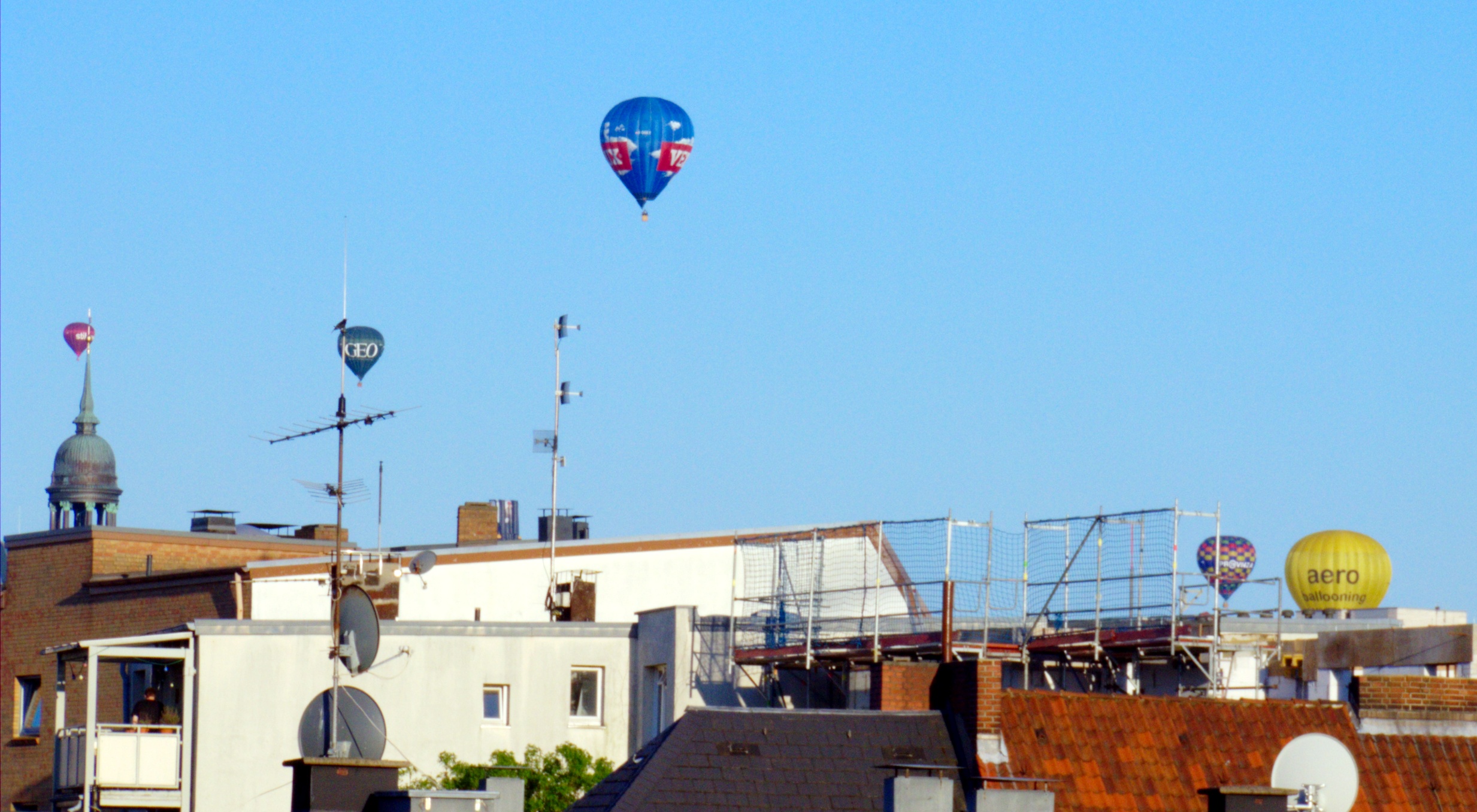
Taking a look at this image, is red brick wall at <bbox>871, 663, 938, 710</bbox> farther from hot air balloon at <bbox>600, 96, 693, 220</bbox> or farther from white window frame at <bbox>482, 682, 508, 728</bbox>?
hot air balloon at <bbox>600, 96, 693, 220</bbox>

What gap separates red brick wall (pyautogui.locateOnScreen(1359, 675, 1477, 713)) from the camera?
30.3 metres

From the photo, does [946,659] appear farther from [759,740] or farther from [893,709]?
[759,740]

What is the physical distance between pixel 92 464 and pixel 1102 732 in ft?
247

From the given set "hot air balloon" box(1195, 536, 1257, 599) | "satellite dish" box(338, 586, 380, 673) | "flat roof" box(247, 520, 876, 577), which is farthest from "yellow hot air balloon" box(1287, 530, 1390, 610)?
"satellite dish" box(338, 586, 380, 673)

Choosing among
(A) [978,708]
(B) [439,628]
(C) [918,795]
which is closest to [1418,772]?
(A) [978,708]

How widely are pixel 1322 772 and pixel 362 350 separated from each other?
34.0m

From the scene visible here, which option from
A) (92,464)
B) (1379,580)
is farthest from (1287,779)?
(92,464)

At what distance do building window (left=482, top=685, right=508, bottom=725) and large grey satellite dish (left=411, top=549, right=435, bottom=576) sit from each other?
3.51m

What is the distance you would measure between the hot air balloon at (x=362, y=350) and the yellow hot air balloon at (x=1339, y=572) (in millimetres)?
38453

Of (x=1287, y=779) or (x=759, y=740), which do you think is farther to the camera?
(x=759, y=740)

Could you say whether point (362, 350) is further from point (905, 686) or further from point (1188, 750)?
point (1188, 750)

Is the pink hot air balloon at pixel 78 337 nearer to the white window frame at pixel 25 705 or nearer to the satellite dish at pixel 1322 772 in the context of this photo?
the white window frame at pixel 25 705

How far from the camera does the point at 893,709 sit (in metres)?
30.8

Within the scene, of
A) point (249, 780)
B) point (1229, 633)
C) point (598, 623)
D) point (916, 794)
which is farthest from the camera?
point (598, 623)
